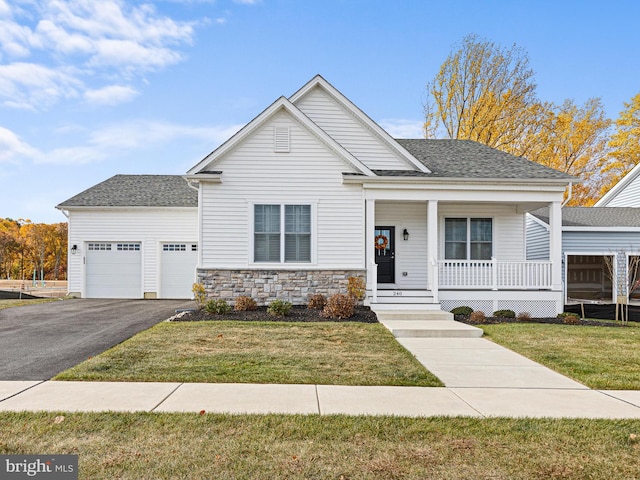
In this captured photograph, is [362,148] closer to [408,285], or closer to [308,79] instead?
[308,79]

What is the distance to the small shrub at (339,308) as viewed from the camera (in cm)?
1057

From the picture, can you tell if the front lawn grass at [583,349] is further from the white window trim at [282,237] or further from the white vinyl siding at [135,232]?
the white vinyl siding at [135,232]

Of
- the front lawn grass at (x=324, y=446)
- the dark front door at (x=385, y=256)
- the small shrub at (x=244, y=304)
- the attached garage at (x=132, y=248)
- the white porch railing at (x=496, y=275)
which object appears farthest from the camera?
the attached garage at (x=132, y=248)

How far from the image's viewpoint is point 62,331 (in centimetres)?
898

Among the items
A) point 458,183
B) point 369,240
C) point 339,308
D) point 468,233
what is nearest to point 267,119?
point 369,240

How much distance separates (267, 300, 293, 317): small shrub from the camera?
35.4ft

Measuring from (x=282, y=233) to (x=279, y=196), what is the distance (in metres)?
1.03

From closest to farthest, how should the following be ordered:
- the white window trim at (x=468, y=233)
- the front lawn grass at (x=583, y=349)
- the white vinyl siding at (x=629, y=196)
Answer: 1. the front lawn grass at (x=583, y=349)
2. the white window trim at (x=468, y=233)
3. the white vinyl siding at (x=629, y=196)

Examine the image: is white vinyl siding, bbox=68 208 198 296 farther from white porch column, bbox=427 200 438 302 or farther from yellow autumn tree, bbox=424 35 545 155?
yellow autumn tree, bbox=424 35 545 155

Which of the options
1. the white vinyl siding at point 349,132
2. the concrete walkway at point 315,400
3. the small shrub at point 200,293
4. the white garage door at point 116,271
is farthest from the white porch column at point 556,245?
the white garage door at point 116,271

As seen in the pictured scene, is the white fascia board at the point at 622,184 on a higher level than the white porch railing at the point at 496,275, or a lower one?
higher

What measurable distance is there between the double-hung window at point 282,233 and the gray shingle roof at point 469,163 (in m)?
2.71

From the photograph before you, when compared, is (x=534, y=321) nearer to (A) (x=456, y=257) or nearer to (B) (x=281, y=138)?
(A) (x=456, y=257)

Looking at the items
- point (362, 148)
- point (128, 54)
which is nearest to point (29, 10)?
point (128, 54)
